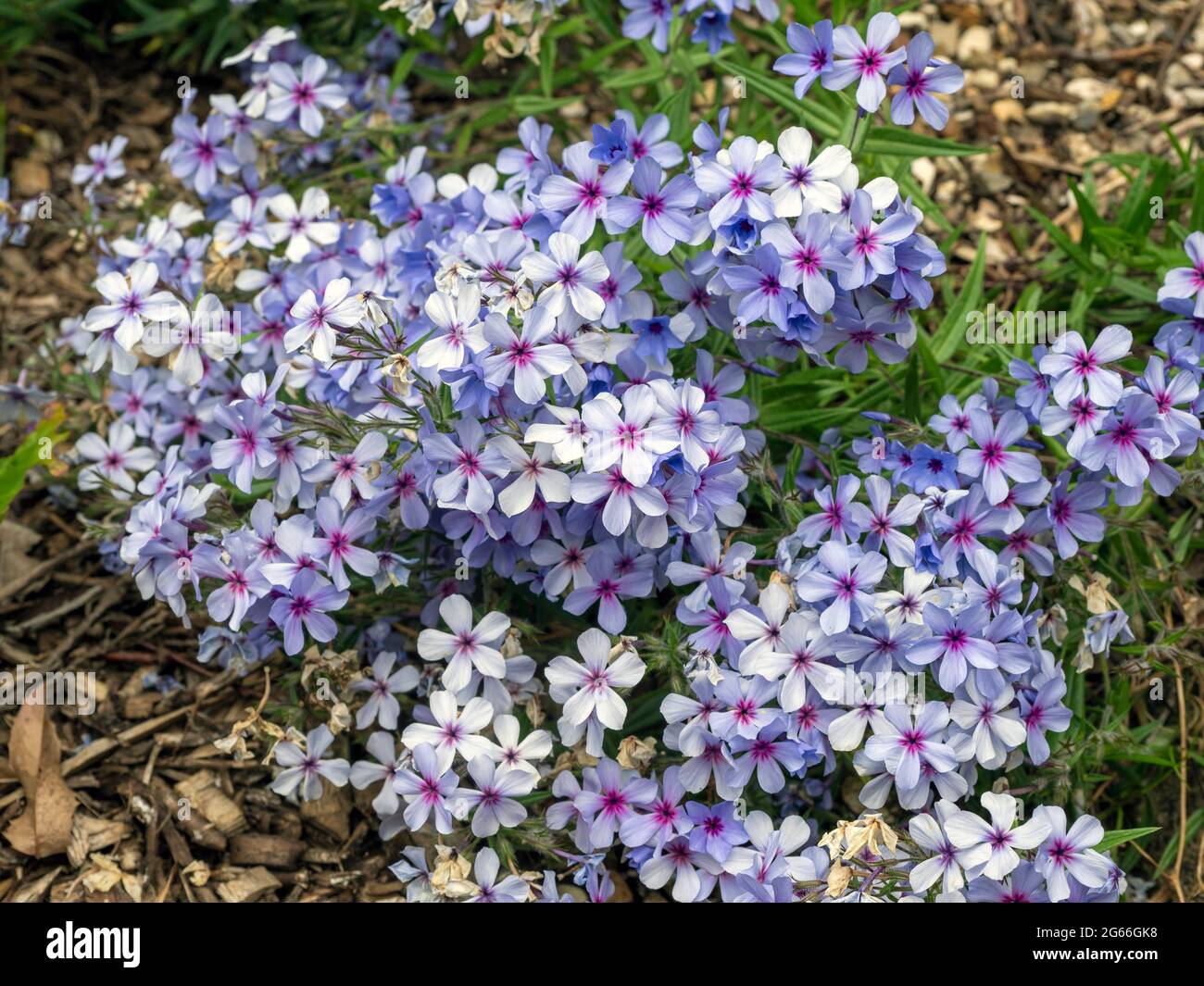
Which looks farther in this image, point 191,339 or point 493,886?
point 191,339

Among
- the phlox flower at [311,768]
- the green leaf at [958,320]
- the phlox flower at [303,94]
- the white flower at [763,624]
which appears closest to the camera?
the white flower at [763,624]

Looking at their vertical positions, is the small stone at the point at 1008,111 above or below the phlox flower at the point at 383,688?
above

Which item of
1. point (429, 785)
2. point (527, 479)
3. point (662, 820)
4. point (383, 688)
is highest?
point (527, 479)

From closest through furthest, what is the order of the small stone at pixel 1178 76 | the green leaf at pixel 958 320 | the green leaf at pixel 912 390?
the green leaf at pixel 912 390 < the green leaf at pixel 958 320 < the small stone at pixel 1178 76

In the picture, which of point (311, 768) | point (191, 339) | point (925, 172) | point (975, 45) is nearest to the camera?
point (311, 768)

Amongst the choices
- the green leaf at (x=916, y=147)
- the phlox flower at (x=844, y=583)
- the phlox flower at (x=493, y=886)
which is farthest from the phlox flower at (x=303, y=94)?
the phlox flower at (x=493, y=886)

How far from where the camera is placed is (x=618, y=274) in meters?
2.84

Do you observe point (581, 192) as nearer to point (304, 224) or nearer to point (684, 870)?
point (304, 224)

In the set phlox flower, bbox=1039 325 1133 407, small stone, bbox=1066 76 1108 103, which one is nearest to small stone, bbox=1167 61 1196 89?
small stone, bbox=1066 76 1108 103

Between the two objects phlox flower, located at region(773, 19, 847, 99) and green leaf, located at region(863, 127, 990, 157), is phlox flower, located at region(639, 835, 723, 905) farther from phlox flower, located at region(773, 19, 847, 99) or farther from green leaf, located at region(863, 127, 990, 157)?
green leaf, located at region(863, 127, 990, 157)

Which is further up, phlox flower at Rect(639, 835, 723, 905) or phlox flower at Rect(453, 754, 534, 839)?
phlox flower at Rect(453, 754, 534, 839)

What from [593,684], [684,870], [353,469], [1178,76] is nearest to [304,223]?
[353,469]

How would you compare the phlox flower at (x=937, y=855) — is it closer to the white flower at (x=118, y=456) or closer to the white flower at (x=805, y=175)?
the white flower at (x=805, y=175)

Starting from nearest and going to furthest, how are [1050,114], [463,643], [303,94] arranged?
1. [463,643]
2. [303,94]
3. [1050,114]
